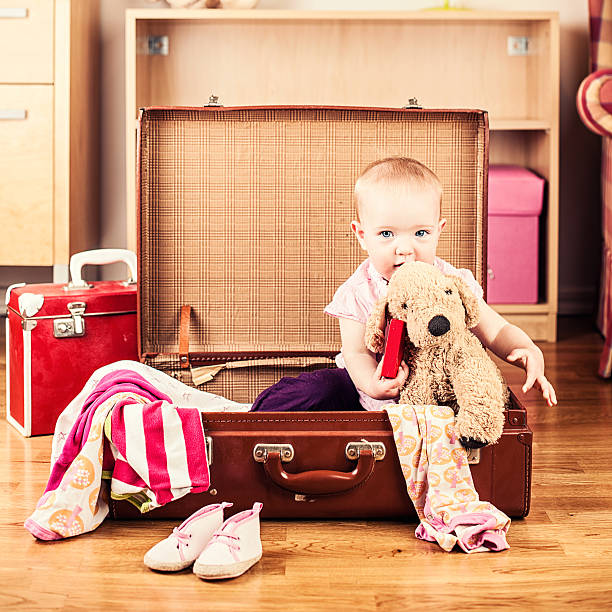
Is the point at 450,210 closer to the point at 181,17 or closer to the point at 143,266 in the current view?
the point at 143,266

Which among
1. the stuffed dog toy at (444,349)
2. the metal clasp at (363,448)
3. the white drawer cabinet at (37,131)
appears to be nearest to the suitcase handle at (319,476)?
the metal clasp at (363,448)

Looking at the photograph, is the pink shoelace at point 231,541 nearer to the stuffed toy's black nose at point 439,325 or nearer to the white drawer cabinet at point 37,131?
the stuffed toy's black nose at point 439,325

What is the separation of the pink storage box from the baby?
3.63 ft

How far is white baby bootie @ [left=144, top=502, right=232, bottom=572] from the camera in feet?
3.61

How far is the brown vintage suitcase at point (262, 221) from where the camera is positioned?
5.13 feet

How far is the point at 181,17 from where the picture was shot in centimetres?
248

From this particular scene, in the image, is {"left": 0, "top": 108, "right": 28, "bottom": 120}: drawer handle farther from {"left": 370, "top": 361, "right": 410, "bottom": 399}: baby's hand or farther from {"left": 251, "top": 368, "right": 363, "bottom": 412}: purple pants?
{"left": 370, "top": 361, "right": 410, "bottom": 399}: baby's hand

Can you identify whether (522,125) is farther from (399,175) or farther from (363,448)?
(363,448)

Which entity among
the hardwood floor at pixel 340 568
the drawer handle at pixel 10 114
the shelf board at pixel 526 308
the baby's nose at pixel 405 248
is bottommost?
the hardwood floor at pixel 340 568

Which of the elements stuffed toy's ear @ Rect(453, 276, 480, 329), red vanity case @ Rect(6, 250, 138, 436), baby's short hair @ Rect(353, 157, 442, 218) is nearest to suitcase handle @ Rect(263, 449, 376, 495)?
stuffed toy's ear @ Rect(453, 276, 480, 329)

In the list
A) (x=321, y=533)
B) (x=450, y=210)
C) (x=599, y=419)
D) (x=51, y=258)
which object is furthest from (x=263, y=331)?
(x=51, y=258)

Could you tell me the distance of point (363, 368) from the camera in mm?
1324

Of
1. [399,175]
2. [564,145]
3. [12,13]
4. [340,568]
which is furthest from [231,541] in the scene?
[564,145]

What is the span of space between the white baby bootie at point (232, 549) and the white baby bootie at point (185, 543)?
15 millimetres
